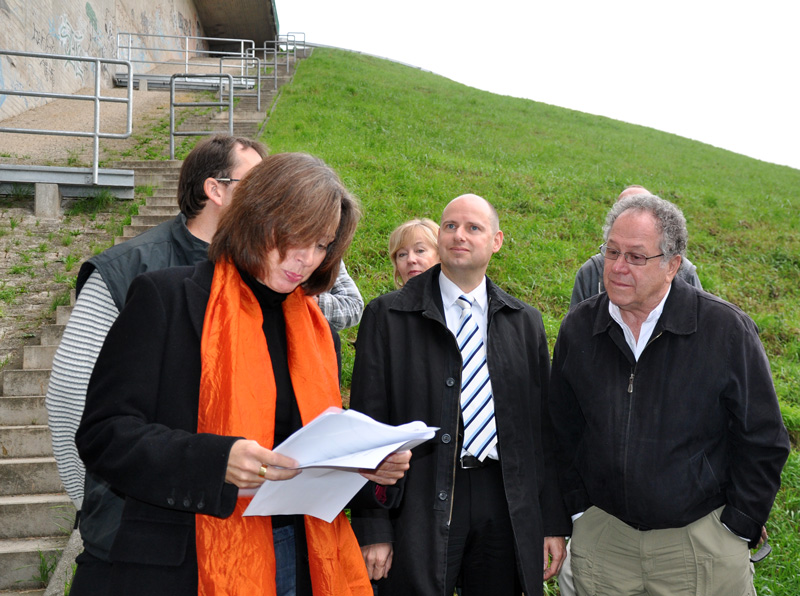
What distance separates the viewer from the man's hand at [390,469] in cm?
202

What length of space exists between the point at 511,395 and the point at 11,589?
9.90 feet

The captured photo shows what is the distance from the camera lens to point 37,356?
536cm

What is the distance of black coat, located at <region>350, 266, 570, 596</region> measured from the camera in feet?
9.01

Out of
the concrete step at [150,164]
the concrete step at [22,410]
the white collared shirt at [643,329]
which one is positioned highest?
the concrete step at [150,164]

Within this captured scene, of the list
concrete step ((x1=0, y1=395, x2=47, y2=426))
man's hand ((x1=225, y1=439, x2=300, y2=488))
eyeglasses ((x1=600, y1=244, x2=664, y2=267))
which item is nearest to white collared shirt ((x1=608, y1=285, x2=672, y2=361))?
eyeglasses ((x1=600, y1=244, x2=664, y2=267))

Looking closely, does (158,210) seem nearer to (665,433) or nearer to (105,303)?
(105,303)

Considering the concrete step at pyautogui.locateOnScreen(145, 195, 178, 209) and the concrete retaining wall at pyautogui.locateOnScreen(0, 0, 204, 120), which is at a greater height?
the concrete retaining wall at pyautogui.locateOnScreen(0, 0, 204, 120)

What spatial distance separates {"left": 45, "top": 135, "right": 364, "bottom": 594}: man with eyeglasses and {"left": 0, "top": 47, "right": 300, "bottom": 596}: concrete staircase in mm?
1789

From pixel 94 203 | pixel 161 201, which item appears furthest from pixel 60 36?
pixel 161 201

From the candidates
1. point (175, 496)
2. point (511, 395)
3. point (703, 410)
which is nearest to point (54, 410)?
point (175, 496)

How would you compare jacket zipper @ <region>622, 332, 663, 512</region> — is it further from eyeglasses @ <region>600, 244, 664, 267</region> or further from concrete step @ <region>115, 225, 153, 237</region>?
concrete step @ <region>115, 225, 153, 237</region>

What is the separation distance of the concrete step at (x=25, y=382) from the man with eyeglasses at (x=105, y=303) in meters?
3.10

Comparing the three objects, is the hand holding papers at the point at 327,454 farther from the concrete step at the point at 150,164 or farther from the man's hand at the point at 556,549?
the concrete step at the point at 150,164

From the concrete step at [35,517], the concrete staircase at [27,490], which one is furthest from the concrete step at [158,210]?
the concrete step at [35,517]
